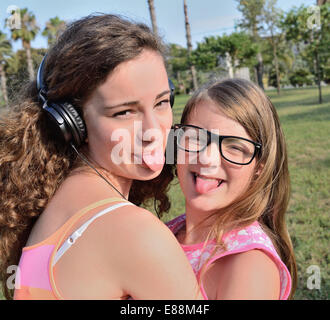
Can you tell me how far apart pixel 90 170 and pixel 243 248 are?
74cm

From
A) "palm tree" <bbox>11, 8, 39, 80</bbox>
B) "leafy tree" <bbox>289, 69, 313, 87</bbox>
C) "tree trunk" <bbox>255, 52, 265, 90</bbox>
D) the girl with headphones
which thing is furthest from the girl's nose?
"leafy tree" <bbox>289, 69, 313, 87</bbox>

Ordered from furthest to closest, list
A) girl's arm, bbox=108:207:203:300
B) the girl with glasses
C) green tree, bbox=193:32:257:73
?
green tree, bbox=193:32:257:73 → the girl with glasses → girl's arm, bbox=108:207:203:300

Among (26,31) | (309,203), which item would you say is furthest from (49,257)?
(26,31)

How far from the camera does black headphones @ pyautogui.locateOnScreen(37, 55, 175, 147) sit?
1437 mm

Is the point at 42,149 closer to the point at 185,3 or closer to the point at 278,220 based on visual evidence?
the point at 278,220

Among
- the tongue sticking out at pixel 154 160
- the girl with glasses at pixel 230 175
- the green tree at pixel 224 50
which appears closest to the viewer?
the tongue sticking out at pixel 154 160

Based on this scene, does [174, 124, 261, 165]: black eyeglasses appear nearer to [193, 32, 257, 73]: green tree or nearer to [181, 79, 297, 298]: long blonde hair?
[181, 79, 297, 298]: long blonde hair

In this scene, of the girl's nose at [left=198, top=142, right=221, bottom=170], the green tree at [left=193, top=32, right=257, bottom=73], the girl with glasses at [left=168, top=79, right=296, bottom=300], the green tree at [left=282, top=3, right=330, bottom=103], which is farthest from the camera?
the green tree at [left=193, top=32, right=257, bottom=73]

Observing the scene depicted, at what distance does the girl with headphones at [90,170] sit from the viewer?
114cm

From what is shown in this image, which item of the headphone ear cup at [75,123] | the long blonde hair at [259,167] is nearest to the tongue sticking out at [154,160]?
the headphone ear cup at [75,123]

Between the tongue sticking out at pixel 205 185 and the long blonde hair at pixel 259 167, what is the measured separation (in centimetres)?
14

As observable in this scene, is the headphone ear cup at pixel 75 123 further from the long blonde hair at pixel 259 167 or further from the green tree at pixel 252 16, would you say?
the green tree at pixel 252 16

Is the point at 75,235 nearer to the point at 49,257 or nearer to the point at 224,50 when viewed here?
the point at 49,257
